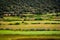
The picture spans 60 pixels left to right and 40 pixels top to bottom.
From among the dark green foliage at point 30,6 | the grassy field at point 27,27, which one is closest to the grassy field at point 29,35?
the grassy field at point 27,27

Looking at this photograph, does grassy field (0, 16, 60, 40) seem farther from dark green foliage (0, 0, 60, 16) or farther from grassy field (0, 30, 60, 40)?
dark green foliage (0, 0, 60, 16)

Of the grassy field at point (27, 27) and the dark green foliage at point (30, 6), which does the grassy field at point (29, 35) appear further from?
the dark green foliage at point (30, 6)

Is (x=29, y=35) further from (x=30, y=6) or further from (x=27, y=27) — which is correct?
(x=30, y=6)

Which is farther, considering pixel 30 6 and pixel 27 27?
pixel 30 6

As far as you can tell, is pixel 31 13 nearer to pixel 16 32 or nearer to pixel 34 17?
pixel 34 17

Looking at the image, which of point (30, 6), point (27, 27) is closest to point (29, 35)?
point (27, 27)

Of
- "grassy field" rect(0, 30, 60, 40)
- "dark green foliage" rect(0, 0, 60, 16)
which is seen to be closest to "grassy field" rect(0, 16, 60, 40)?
"grassy field" rect(0, 30, 60, 40)

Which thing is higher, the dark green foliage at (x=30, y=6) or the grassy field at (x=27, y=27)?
the dark green foliage at (x=30, y=6)

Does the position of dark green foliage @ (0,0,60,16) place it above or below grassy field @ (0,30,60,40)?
above

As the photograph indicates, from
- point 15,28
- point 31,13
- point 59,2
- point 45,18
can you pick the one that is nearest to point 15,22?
point 15,28

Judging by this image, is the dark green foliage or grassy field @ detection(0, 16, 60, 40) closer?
grassy field @ detection(0, 16, 60, 40)

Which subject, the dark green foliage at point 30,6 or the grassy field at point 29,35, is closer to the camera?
the grassy field at point 29,35

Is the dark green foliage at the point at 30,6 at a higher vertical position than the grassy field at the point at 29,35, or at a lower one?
higher
